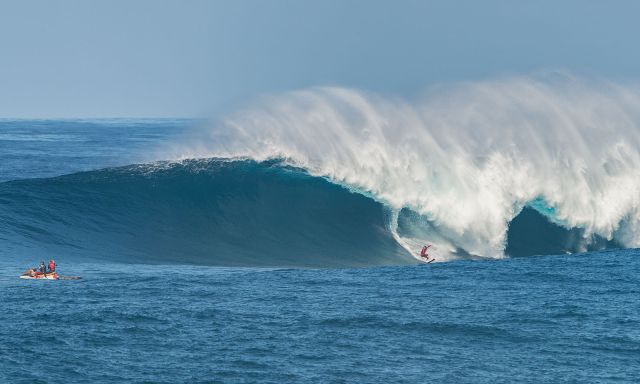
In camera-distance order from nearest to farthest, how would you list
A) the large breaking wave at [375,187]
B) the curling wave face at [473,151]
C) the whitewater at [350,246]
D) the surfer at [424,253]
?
the whitewater at [350,246]
the surfer at [424,253]
the large breaking wave at [375,187]
the curling wave face at [473,151]

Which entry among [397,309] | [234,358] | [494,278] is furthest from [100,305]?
[494,278]

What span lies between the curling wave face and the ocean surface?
183 mm

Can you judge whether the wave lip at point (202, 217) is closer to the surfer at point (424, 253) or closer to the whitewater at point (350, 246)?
the whitewater at point (350, 246)

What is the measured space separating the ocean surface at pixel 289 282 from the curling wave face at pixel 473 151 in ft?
0.60

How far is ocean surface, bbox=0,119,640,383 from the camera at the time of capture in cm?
1834

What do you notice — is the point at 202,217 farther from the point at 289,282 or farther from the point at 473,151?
the point at 473,151

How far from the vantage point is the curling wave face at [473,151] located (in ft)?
109

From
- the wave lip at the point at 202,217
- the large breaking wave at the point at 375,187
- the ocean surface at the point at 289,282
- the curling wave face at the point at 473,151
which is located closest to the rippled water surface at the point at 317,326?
the ocean surface at the point at 289,282

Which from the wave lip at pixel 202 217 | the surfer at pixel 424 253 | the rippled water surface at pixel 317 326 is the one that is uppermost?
the wave lip at pixel 202 217

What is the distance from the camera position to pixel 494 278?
26.9 metres

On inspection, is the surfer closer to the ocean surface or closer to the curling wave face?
the ocean surface

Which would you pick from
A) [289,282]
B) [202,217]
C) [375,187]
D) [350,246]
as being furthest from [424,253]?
[202,217]

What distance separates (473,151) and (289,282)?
12452 millimetres

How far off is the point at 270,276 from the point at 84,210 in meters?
10.4
